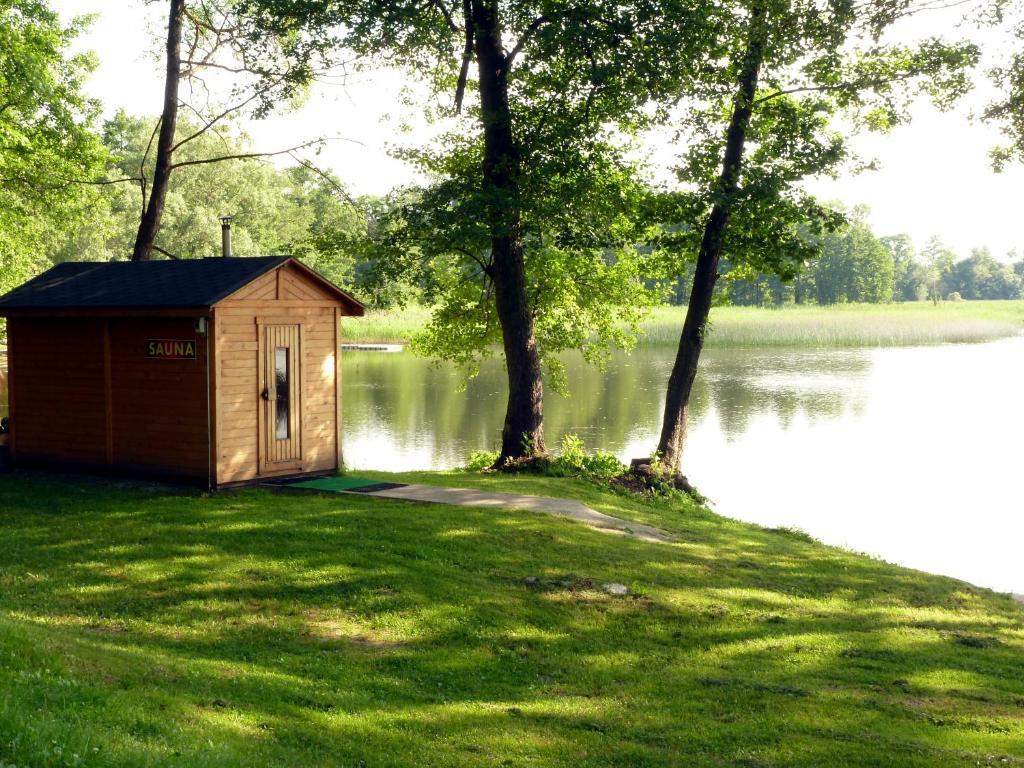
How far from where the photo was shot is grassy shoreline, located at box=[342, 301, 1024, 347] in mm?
53688

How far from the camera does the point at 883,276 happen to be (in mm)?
92125

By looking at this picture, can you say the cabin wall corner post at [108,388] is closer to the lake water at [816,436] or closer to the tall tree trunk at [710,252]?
the lake water at [816,436]

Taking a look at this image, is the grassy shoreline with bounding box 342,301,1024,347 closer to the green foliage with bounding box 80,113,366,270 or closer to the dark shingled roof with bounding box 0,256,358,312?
the green foliage with bounding box 80,113,366,270

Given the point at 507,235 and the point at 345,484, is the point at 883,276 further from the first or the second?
the point at 345,484

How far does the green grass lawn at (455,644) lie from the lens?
6387mm

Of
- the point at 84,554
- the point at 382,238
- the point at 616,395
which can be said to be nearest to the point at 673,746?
the point at 84,554

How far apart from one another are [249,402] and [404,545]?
13.3ft

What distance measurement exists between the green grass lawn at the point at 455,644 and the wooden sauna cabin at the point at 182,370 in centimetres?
88

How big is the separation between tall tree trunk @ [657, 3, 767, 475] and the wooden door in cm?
656

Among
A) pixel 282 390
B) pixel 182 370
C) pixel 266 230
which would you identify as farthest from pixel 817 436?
pixel 266 230

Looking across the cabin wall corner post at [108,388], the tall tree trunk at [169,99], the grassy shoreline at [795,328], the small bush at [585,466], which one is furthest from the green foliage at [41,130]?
the grassy shoreline at [795,328]

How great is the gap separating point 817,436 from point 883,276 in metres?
69.0

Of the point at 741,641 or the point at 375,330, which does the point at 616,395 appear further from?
the point at 741,641

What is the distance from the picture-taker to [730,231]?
17.7 m
